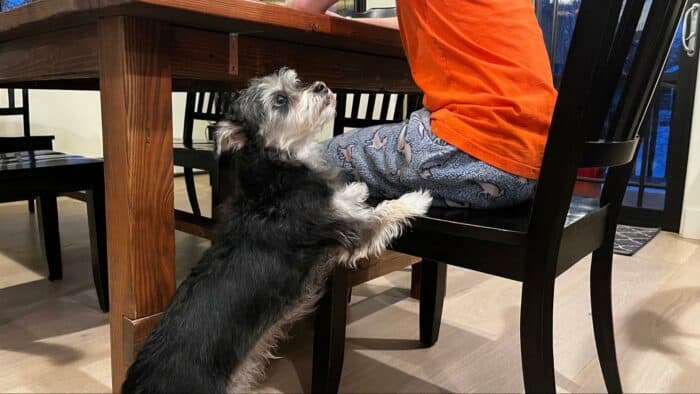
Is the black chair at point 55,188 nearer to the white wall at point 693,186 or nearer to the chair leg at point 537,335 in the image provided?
the chair leg at point 537,335

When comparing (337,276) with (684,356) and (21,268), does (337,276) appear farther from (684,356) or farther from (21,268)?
(21,268)

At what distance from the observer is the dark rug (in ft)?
9.09

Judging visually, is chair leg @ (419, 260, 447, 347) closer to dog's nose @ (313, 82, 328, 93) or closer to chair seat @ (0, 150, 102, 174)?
dog's nose @ (313, 82, 328, 93)

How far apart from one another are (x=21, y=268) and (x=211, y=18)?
1.90 meters

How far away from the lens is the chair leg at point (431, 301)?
1.65 m

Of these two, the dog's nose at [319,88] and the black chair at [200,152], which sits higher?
the dog's nose at [319,88]

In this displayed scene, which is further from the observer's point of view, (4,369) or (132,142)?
(4,369)

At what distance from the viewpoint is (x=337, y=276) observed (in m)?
1.25

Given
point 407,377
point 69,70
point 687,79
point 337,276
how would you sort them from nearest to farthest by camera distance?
point 69,70 < point 337,276 < point 407,377 < point 687,79

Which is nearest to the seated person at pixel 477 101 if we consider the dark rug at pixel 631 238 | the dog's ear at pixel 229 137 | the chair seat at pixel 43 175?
the dog's ear at pixel 229 137

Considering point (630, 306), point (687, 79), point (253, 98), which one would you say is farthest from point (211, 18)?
point (687, 79)

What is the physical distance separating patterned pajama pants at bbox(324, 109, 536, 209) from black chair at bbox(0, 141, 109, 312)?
1.03 m

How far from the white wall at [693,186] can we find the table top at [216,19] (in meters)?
2.61

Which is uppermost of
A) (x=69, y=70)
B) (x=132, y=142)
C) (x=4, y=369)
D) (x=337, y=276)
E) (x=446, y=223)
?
(x=69, y=70)
